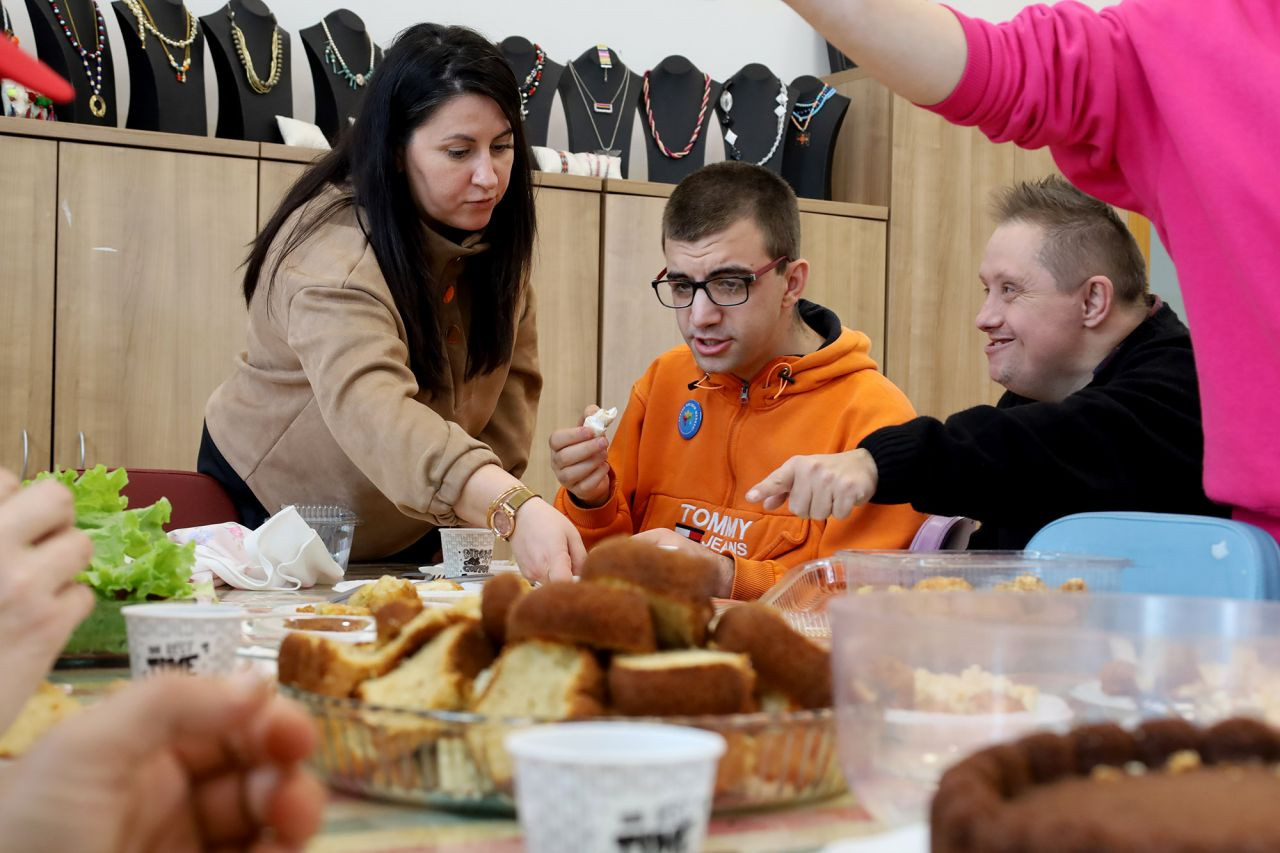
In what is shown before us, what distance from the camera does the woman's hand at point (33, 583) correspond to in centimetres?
56

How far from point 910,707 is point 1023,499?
4.05 ft

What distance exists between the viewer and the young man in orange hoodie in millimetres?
2117

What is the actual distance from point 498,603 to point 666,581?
0.29 feet

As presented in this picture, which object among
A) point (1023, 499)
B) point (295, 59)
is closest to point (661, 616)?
point (1023, 499)

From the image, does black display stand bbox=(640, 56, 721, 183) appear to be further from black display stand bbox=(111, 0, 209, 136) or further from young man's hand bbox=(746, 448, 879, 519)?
young man's hand bbox=(746, 448, 879, 519)

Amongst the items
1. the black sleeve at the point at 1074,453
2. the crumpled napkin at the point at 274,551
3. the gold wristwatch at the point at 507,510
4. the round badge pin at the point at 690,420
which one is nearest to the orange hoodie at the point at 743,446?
the round badge pin at the point at 690,420

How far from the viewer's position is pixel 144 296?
11.5 ft

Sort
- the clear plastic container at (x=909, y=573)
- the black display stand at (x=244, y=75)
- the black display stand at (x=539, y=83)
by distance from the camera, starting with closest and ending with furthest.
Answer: the clear plastic container at (x=909, y=573) → the black display stand at (x=244, y=75) → the black display stand at (x=539, y=83)

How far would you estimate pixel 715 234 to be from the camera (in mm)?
2186

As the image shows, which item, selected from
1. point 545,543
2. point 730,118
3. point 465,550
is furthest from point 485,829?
point 730,118

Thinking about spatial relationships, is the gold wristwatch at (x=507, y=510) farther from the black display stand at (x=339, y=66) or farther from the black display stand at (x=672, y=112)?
the black display stand at (x=672, y=112)

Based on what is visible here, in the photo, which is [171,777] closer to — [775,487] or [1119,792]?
[1119,792]

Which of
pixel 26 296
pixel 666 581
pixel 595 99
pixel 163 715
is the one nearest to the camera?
pixel 163 715

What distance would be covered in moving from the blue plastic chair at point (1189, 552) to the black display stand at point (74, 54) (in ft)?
9.97
